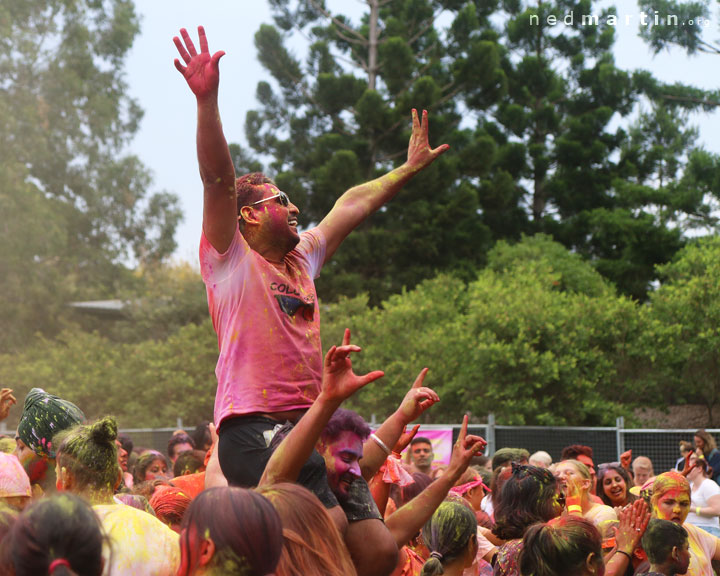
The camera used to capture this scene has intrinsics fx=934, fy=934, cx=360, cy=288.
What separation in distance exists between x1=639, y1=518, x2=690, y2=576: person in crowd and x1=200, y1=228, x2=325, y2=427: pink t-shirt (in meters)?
1.70

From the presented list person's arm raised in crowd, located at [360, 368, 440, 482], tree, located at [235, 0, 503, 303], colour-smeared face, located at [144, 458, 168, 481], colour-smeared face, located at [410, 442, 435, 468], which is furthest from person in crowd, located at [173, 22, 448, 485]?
tree, located at [235, 0, 503, 303]

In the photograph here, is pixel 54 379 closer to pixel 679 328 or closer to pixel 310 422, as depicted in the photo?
pixel 679 328

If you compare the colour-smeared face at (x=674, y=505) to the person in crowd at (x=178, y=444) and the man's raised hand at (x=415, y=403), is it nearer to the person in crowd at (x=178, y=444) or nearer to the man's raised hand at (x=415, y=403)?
the man's raised hand at (x=415, y=403)

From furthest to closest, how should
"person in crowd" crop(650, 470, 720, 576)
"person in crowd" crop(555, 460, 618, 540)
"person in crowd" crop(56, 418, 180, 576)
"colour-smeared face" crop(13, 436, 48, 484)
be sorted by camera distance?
1. "person in crowd" crop(555, 460, 618, 540)
2. "person in crowd" crop(650, 470, 720, 576)
3. "colour-smeared face" crop(13, 436, 48, 484)
4. "person in crowd" crop(56, 418, 180, 576)

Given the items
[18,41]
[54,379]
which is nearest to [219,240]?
[54,379]

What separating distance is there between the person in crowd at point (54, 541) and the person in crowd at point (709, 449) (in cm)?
889

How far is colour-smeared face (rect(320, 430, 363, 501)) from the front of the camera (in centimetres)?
323

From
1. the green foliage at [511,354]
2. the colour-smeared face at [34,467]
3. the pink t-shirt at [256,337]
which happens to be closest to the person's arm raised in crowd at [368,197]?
the pink t-shirt at [256,337]

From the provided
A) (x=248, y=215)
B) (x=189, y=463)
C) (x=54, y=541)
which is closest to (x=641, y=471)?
(x=189, y=463)

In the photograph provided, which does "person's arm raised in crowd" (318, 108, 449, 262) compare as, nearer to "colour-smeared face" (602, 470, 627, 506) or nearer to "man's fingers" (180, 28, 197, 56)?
"man's fingers" (180, 28, 197, 56)

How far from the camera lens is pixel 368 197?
13.9 feet

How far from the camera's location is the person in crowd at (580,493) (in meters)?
5.54

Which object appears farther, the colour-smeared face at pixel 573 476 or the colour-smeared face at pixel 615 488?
the colour-smeared face at pixel 615 488

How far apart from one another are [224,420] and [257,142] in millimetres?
28352
